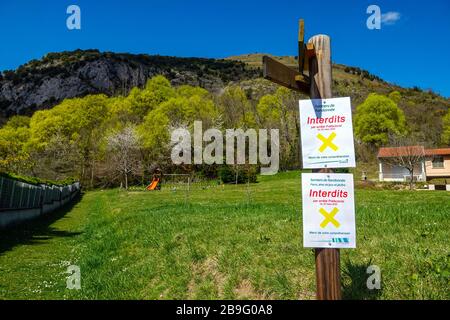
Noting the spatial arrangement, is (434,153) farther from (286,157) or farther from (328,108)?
(328,108)

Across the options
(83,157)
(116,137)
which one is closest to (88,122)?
(83,157)

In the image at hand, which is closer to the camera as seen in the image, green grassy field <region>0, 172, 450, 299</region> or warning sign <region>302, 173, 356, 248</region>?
warning sign <region>302, 173, 356, 248</region>

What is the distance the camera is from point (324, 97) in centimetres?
459

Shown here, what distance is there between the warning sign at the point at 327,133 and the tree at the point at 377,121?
62503mm

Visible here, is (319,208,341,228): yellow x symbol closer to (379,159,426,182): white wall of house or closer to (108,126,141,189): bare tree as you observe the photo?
(108,126,141,189): bare tree

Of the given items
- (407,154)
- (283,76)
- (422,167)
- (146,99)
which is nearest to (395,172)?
(422,167)

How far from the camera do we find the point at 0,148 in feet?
179

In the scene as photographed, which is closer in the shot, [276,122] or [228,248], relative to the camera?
[228,248]

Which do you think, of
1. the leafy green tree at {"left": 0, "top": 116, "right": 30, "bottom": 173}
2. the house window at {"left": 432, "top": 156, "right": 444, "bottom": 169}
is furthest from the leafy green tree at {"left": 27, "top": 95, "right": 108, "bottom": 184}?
the house window at {"left": 432, "top": 156, "right": 444, "bottom": 169}

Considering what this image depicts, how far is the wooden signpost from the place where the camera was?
453cm

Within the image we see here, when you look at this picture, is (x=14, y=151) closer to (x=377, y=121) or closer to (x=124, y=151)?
(x=124, y=151)

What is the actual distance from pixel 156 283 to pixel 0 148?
5551 cm

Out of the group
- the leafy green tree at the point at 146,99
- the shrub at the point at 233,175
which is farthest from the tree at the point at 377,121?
the leafy green tree at the point at 146,99

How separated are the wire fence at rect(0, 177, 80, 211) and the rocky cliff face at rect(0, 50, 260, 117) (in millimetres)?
82816
